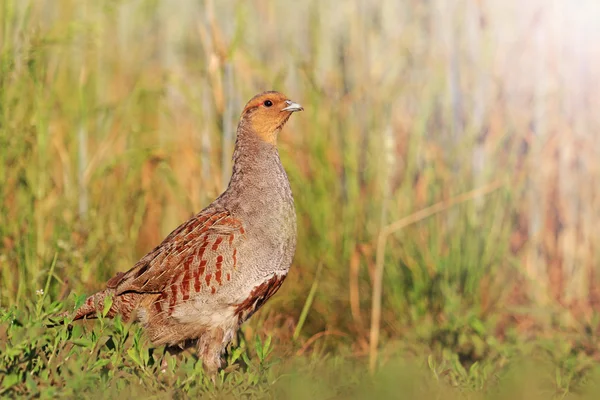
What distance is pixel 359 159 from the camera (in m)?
5.94

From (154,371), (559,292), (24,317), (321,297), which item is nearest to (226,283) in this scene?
(154,371)

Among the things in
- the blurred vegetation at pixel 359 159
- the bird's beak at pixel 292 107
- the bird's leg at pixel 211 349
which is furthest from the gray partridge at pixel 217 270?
the blurred vegetation at pixel 359 159

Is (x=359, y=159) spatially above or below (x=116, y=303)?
above

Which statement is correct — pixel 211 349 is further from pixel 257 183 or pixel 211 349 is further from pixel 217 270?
pixel 257 183

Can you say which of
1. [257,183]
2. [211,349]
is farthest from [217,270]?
[257,183]

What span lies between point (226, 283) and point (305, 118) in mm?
2307

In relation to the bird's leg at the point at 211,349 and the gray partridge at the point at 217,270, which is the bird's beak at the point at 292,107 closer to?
the gray partridge at the point at 217,270

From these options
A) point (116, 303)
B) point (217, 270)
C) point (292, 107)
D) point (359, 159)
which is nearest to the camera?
point (217, 270)

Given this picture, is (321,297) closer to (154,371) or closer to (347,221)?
(347,221)

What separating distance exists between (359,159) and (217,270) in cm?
213

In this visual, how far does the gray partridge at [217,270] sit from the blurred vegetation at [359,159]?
0.74 meters

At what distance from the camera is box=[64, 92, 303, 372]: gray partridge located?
403 centimetres

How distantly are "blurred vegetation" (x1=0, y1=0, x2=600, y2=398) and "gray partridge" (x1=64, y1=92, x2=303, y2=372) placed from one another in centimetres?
74

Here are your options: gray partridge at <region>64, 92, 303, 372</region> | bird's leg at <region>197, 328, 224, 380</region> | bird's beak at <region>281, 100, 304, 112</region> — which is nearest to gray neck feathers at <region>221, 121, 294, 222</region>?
gray partridge at <region>64, 92, 303, 372</region>
